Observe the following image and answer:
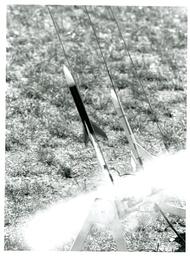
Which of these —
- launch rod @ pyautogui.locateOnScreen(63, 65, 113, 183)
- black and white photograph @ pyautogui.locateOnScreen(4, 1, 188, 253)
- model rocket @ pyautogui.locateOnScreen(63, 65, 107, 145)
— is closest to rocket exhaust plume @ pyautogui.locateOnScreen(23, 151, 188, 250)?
black and white photograph @ pyautogui.locateOnScreen(4, 1, 188, 253)

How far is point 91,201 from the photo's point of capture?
3.60 m

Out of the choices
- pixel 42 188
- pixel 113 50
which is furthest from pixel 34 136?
pixel 113 50

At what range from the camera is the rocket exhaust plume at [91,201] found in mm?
3189

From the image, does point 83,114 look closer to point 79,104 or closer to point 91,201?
point 79,104

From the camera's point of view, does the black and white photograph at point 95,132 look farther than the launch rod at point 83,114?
Yes

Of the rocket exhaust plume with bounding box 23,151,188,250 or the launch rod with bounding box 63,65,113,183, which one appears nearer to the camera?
the launch rod with bounding box 63,65,113,183

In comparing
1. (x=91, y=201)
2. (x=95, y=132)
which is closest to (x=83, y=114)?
(x=95, y=132)

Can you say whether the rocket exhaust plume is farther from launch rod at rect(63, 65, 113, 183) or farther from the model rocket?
the model rocket

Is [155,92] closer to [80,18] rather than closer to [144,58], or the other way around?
[144,58]

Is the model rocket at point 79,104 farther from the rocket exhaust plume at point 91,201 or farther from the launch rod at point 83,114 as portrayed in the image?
the rocket exhaust plume at point 91,201

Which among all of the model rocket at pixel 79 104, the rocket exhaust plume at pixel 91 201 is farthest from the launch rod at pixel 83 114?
the rocket exhaust plume at pixel 91 201

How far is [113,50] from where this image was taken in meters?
6.00

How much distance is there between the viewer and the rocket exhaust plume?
319cm

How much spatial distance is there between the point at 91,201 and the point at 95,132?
2.06 ft
